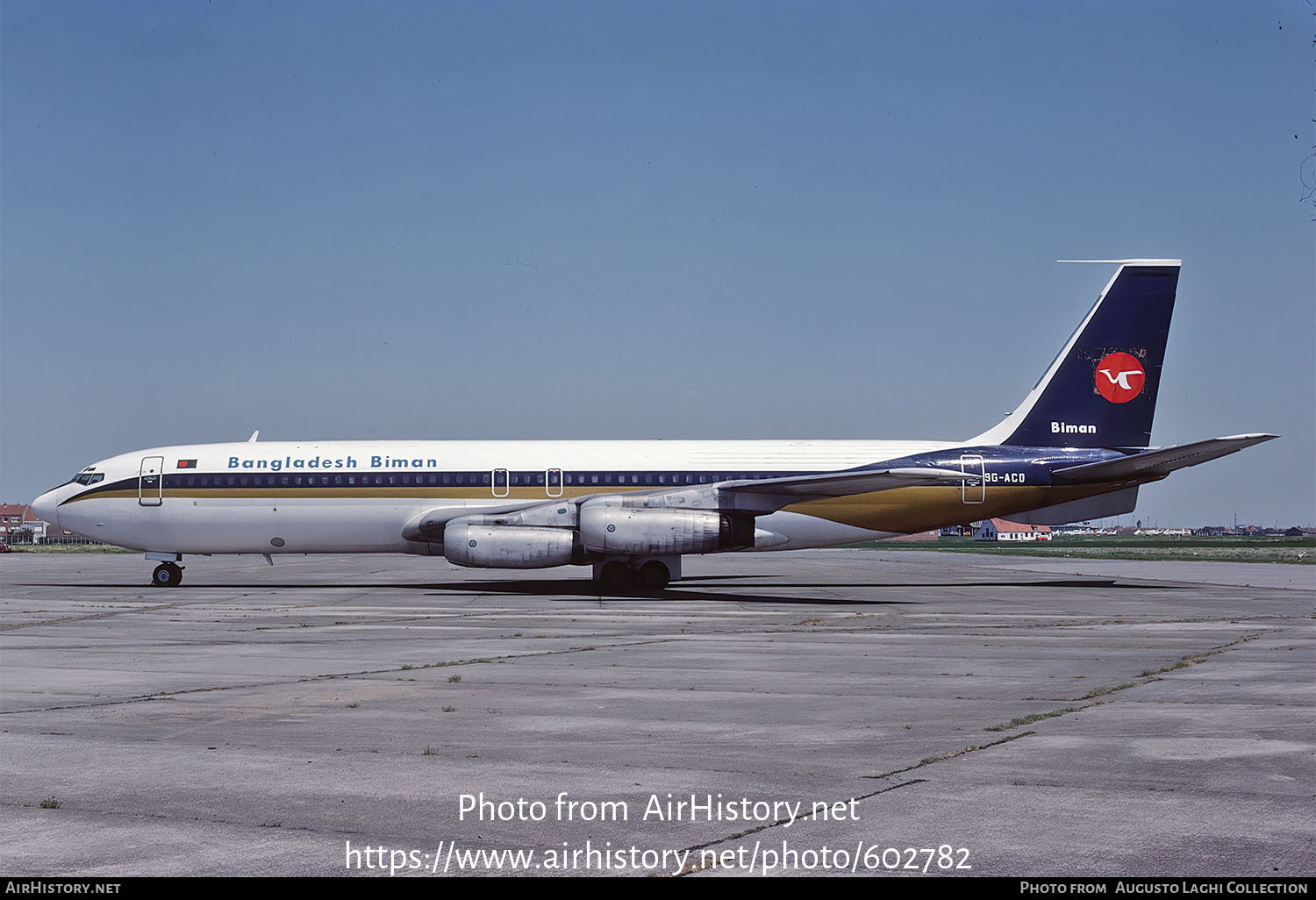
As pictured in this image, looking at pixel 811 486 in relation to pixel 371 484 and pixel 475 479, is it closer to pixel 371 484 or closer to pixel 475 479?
pixel 475 479

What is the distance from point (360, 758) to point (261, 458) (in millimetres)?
26223

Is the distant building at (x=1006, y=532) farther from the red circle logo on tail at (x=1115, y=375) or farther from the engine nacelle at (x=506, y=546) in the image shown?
the engine nacelle at (x=506, y=546)

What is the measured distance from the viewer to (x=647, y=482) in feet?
107

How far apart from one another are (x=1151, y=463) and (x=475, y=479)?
19.0 meters

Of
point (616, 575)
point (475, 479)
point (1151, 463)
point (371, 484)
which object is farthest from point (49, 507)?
point (1151, 463)

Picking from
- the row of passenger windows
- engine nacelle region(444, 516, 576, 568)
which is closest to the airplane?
the row of passenger windows

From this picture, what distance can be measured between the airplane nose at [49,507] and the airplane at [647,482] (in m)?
0.06

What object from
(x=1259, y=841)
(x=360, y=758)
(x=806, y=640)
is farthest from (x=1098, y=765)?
(x=806, y=640)

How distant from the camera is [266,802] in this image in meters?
7.15

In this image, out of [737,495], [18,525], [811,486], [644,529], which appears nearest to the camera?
[644,529]

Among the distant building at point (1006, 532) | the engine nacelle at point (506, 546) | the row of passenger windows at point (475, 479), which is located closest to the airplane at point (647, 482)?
the row of passenger windows at point (475, 479)

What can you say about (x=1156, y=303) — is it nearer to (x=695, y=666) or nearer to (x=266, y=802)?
(x=695, y=666)

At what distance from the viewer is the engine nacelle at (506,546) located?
97.0 feet

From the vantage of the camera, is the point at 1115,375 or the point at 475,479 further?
the point at 1115,375
